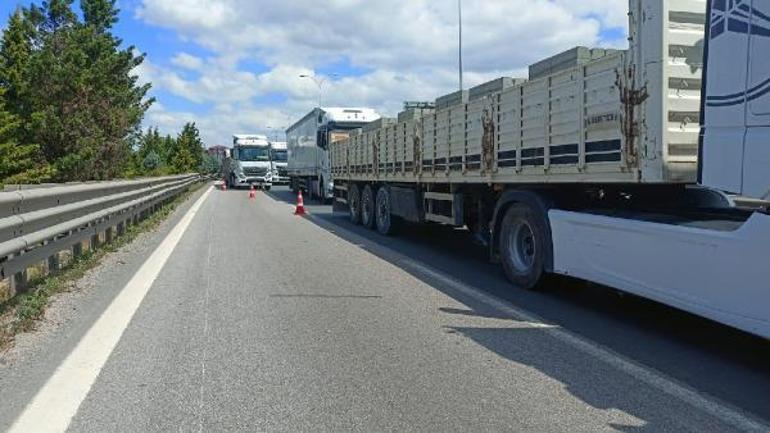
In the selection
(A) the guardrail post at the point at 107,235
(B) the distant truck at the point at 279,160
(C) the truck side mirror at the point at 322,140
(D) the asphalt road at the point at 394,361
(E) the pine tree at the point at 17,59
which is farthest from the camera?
(B) the distant truck at the point at 279,160

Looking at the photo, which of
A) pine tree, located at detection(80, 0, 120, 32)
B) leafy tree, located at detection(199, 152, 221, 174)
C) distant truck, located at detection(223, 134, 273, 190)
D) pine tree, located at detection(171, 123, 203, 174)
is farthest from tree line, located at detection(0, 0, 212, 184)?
leafy tree, located at detection(199, 152, 221, 174)

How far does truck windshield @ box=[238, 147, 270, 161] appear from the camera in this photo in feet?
151

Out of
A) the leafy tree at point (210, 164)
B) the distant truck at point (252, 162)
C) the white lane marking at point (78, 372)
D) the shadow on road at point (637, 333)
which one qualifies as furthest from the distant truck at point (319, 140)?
the leafy tree at point (210, 164)

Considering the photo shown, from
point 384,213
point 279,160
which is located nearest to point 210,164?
point 279,160

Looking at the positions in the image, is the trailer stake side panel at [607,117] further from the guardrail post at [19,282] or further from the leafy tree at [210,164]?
the leafy tree at [210,164]

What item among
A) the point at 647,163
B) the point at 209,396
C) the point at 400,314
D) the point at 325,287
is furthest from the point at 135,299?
the point at 647,163

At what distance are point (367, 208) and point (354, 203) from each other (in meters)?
1.55

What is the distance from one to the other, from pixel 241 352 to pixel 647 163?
363 centimetres

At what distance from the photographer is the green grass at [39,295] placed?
6.06 m

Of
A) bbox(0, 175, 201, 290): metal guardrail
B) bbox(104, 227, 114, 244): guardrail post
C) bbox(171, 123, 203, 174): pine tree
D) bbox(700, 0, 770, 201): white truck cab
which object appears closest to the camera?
bbox(700, 0, 770, 201): white truck cab

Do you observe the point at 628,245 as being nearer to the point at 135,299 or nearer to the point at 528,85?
the point at 528,85

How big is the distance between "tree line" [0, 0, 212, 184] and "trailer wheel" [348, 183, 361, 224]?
13.7m

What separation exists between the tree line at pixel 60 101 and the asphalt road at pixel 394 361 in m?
21.4

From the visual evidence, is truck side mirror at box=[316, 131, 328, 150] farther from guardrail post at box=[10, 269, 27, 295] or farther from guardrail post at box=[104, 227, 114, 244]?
guardrail post at box=[10, 269, 27, 295]
